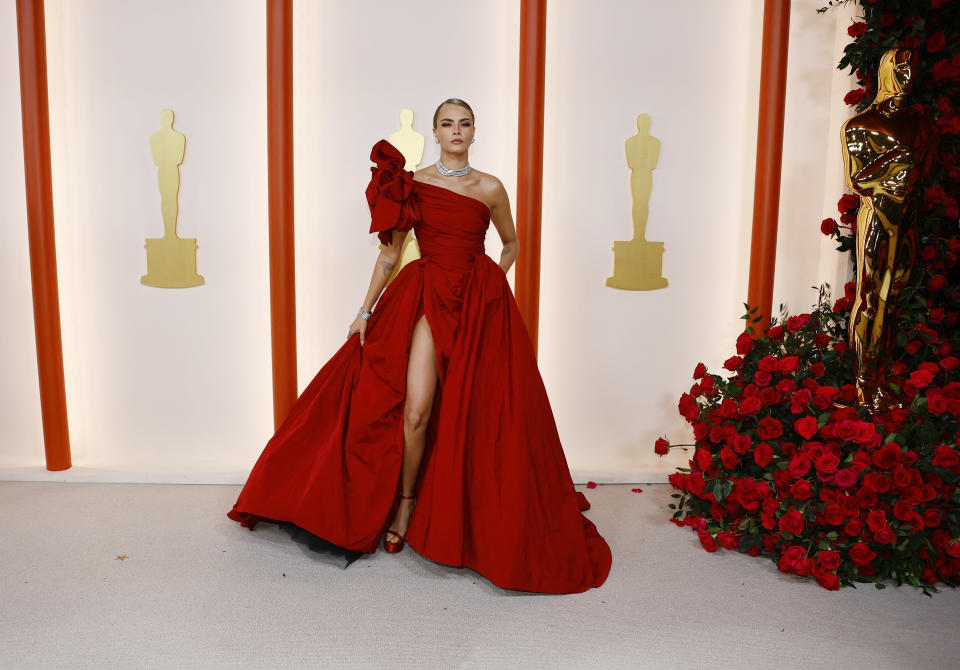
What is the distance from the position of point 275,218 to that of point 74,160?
115 centimetres

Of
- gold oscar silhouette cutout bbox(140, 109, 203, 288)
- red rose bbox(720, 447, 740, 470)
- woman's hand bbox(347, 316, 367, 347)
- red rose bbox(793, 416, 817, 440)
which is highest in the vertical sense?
gold oscar silhouette cutout bbox(140, 109, 203, 288)

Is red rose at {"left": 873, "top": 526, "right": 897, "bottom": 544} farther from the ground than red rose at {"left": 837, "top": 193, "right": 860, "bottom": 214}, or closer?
closer

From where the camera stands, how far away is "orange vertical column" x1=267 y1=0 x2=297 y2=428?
130 inches

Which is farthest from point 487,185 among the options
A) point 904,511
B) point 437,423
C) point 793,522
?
point 904,511

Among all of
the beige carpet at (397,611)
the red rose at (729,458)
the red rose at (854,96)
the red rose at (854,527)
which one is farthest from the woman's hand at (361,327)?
the red rose at (854,96)

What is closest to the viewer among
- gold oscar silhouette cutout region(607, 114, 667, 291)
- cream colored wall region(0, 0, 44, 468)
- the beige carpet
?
the beige carpet

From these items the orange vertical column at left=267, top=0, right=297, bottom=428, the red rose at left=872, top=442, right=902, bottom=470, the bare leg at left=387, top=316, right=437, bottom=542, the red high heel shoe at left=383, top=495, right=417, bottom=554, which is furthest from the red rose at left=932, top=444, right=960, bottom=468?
the orange vertical column at left=267, top=0, right=297, bottom=428

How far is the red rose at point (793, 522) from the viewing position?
2.48 meters

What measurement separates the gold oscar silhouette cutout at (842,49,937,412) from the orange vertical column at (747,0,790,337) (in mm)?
725

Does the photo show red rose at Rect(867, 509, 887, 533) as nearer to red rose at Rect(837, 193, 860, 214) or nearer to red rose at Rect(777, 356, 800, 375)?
red rose at Rect(777, 356, 800, 375)

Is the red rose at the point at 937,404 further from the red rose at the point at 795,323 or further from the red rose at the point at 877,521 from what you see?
the red rose at the point at 795,323

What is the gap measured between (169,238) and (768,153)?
3.17m

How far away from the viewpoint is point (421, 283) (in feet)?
9.09

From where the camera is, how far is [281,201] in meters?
3.39
